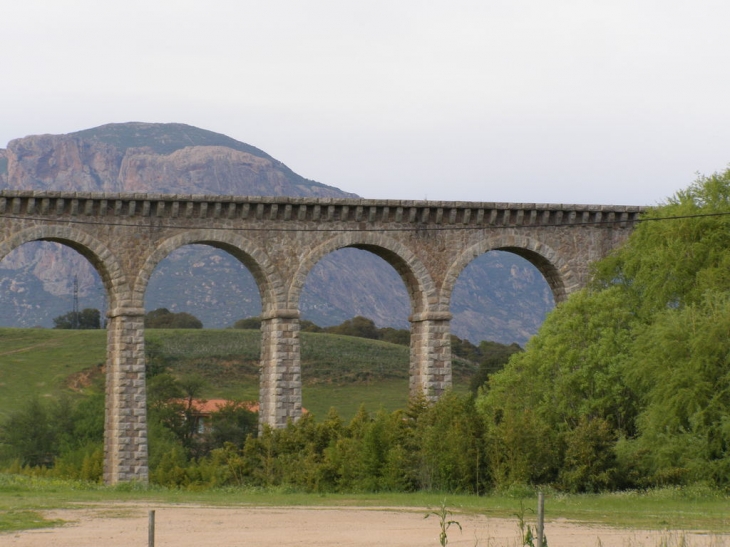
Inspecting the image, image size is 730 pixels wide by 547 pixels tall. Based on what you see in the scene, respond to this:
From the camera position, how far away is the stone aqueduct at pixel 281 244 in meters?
35.8

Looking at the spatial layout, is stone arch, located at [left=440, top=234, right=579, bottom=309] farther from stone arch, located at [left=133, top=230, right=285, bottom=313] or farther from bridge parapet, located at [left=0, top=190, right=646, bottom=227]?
stone arch, located at [left=133, top=230, right=285, bottom=313]

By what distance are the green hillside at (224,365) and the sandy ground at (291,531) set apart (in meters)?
47.7

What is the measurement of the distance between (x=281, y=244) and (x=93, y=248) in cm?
580

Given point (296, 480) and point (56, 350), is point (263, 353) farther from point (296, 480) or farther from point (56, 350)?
point (56, 350)

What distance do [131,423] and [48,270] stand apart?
170012mm

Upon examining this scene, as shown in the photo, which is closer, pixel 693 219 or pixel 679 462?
pixel 679 462

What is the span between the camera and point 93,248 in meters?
36.1

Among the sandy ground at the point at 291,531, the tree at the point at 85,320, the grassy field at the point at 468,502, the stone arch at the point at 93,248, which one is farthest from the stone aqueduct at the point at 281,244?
the tree at the point at 85,320

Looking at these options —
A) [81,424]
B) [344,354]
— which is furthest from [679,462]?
[344,354]

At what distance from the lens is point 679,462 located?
2930cm

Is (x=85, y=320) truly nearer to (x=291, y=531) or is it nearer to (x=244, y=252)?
(x=244, y=252)

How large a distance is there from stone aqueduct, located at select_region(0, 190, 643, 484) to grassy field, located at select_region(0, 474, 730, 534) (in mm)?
6700

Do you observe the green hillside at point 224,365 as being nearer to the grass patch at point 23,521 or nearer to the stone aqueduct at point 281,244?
the stone aqueduct at point 281,244

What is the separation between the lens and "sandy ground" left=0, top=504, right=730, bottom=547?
18.9 meters
